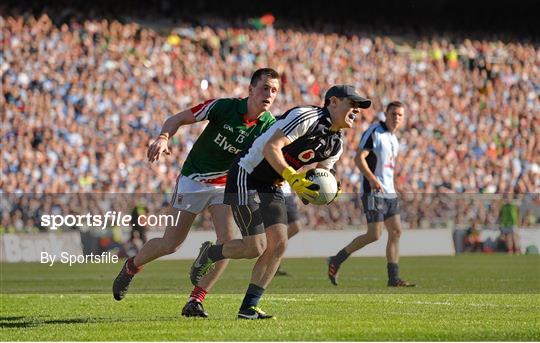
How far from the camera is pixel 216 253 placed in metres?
10.1

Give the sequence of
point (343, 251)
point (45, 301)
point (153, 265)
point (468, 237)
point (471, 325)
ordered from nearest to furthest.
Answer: point (471, 325) < point (45, 301) < point (343, 251) < point (153, 265) < point (468, 237)

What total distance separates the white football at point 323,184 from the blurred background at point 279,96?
37.2ft

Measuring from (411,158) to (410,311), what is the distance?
21.3m

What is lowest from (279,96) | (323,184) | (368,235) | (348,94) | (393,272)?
(393,272)

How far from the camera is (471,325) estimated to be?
29.5 ft

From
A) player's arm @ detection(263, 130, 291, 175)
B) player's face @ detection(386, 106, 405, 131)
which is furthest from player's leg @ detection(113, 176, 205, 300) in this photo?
player's face @ detection(386, 106, 405, 131)

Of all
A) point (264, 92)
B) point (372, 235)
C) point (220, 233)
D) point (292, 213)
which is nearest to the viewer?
point (264, 92)

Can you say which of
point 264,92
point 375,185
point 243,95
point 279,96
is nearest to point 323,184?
point 264,92

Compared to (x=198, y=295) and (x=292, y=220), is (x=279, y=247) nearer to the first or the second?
(x=198, y=295)

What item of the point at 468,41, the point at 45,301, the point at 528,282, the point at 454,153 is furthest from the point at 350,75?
the point at 45,301

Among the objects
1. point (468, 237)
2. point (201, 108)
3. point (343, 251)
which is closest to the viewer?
point (201, 108)

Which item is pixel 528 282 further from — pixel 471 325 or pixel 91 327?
pixel 91 327

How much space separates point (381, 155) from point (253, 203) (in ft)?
20.9

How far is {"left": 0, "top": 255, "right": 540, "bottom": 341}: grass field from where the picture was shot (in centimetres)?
843
